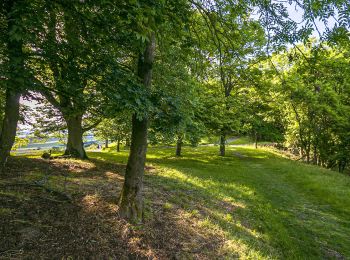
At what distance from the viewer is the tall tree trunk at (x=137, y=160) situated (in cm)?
661

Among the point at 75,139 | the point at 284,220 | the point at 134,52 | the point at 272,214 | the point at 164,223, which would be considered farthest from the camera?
the point at 75,139

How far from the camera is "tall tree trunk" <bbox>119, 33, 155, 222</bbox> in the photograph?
6605mm

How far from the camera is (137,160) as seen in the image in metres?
6.65

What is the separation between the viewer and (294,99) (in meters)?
5.73

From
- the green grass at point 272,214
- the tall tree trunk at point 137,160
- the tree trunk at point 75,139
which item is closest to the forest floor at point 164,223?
the green grass at point 272,214

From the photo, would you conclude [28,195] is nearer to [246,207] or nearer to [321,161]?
[246,207]

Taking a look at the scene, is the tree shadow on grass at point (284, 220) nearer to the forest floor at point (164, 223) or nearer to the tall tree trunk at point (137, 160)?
the forest floor at point (164, 223)

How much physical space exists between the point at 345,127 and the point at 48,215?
2506 cm

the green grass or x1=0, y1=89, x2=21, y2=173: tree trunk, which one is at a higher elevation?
x1=0, y1=89, x2=21, y2=173: tree trunk

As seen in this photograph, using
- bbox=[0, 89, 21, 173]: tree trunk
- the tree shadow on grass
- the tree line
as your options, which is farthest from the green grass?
bbox=[0, 89, 21, 173]: tree trunk

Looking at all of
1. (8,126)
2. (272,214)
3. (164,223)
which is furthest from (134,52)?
(272,214)

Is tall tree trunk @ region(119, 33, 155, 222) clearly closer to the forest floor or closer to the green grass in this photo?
the forest floor

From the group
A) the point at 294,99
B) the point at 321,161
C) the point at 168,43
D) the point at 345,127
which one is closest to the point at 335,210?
the point at 294,99

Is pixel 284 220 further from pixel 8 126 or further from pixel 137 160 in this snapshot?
pixel 8 126
